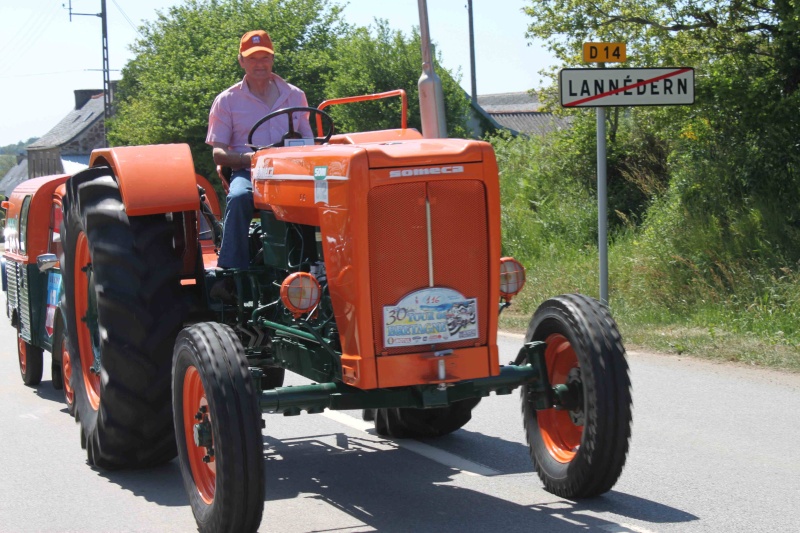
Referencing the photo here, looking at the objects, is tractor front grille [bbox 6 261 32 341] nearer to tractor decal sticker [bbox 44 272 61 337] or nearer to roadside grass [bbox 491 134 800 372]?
tractor decal sticker [bbox 44 272 61 337]

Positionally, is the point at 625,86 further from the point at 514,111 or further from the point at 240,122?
the point at 514,111

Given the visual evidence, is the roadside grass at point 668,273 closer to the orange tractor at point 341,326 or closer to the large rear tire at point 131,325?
the orange tractor at point 341,326

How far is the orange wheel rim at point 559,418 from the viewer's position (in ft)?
18.5

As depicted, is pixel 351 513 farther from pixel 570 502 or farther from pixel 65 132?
pixel 65 132

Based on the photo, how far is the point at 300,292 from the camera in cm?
507

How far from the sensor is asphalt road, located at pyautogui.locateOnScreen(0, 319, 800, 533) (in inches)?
206

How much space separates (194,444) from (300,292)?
0.89m

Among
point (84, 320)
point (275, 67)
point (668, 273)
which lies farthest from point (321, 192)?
point (275, 67)

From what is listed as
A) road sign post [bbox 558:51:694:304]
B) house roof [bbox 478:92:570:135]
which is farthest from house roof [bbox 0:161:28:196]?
road sign post [bbox 558:51:694:304]

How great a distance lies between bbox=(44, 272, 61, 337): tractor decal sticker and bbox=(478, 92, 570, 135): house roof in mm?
39332

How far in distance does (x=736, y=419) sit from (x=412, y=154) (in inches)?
135

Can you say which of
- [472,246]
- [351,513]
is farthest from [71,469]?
[472,246]

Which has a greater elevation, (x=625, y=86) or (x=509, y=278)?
(x=625, y=86)

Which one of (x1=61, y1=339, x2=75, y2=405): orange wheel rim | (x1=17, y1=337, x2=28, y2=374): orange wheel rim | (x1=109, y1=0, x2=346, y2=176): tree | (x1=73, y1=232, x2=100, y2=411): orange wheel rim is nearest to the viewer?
(x1=73, y1=232, x2=100, y2=411): orange wheel rim
